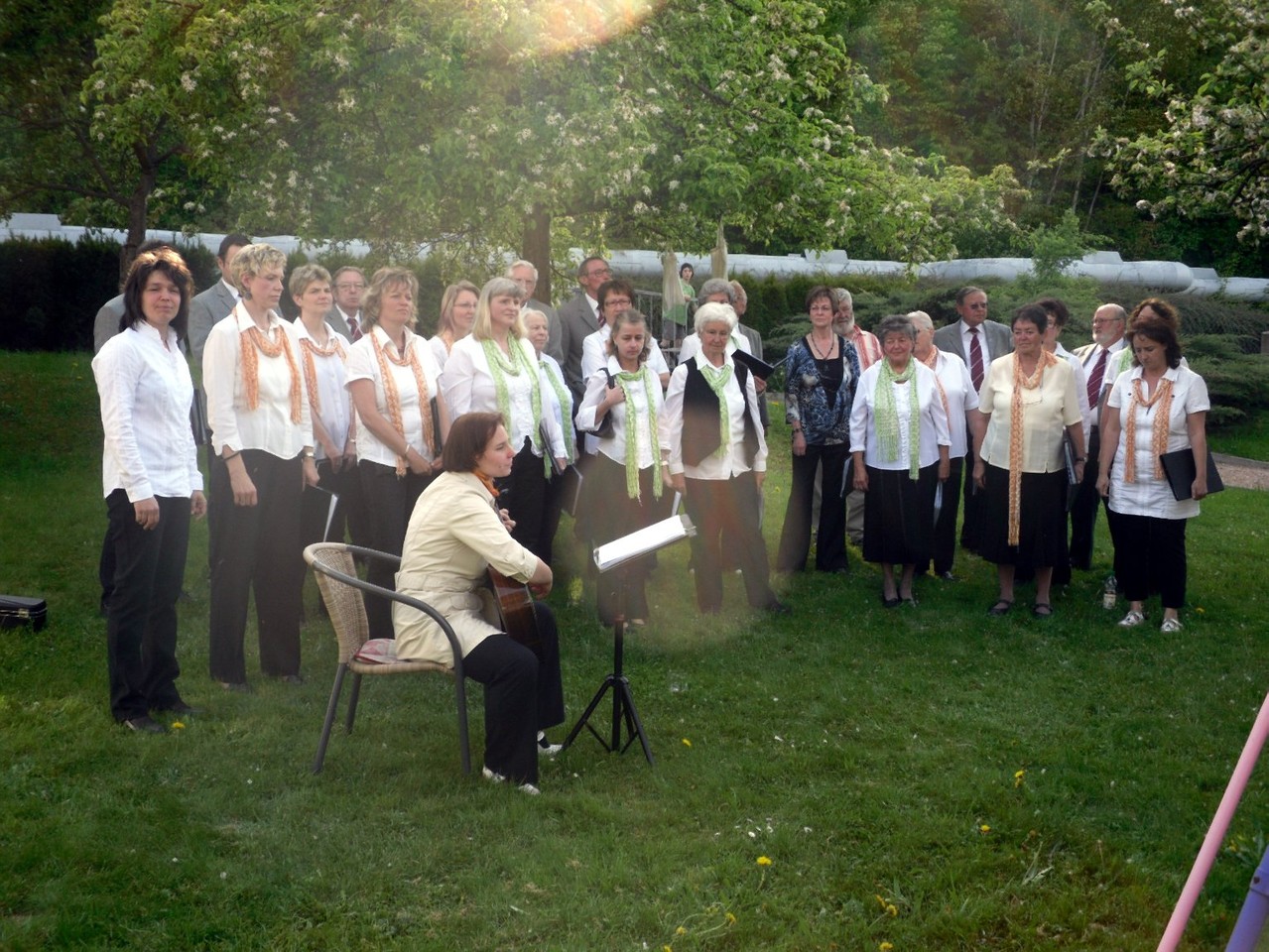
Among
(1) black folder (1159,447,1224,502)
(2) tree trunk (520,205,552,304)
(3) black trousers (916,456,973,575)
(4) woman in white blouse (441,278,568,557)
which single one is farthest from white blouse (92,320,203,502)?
(2) tree trunk (520,205,552,304)

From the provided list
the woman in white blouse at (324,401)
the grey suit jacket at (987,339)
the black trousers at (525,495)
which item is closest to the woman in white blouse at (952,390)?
the grey suit jacket at (987,339)

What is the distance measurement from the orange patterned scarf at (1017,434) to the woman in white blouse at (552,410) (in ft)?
9.87

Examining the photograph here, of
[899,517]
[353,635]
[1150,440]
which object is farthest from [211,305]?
[1150,440]

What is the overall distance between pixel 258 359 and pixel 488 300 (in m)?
1.46

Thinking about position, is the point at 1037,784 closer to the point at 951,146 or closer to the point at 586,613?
the point at 586,613

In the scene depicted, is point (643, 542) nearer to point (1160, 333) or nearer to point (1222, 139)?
point (1160, 333)

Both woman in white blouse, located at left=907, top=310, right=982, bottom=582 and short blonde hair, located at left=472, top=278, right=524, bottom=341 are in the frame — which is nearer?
short blonde hair, located at left=472, top=278, right=524, bottom=341

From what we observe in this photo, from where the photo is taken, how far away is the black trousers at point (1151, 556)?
8773mm

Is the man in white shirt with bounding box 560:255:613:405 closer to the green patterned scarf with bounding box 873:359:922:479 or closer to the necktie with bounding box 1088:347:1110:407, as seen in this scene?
the green patterned scarf with bounding box 873:359:922:479

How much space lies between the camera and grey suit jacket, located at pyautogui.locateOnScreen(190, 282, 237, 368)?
26.4ft

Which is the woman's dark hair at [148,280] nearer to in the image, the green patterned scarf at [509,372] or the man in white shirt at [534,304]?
the green patterned scarf at [509,372]

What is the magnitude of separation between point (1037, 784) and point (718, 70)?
9078 mm

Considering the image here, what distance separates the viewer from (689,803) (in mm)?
5691

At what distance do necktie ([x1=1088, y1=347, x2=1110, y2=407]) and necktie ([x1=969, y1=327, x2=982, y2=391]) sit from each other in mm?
871
